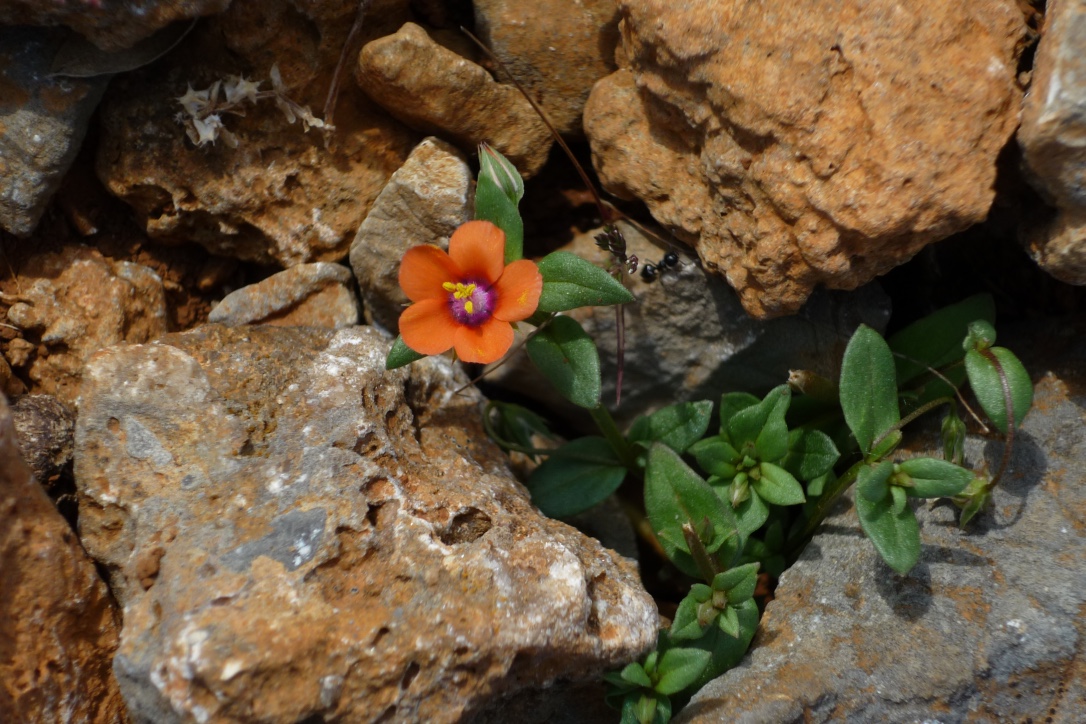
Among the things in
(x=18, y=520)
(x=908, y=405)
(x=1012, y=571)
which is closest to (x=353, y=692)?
(x=18, y=520)

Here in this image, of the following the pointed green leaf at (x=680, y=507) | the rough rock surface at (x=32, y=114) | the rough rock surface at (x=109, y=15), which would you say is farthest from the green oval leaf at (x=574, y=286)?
the rough rock surface at (x=32, y=114)

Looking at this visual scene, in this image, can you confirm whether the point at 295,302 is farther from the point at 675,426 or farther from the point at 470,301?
the point at 675,426

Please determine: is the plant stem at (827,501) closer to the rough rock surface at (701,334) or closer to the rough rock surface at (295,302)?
the rough rock surface at (701,334)

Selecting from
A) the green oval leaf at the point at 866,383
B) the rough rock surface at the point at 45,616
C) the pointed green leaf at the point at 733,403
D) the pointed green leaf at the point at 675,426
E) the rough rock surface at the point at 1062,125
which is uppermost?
the rough rock surface at the point at 1062,125

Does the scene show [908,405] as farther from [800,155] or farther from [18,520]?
[18,520]

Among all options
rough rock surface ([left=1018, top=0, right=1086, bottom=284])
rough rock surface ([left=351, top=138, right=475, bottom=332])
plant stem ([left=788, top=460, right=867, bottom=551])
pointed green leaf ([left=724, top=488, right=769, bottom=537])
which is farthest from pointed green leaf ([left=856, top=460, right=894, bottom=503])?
rough rock surface ([left=351, top=138, right=475, bottom=332])

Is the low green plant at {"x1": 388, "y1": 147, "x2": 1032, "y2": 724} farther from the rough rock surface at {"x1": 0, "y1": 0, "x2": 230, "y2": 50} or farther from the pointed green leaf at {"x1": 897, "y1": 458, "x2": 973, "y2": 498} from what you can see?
the rough rock surface at {"x1": 0, "y1": 0, "x2": 230, "y2": 50}

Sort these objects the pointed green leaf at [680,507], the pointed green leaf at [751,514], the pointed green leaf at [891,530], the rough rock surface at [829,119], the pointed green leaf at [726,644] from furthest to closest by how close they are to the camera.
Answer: the pointed green leaf at [751,514], the pointed green leaf at [680,507], the pointed green leaf at [726,644], the pointed green leaf at [891,530], the rough rock surface at [829,119]
